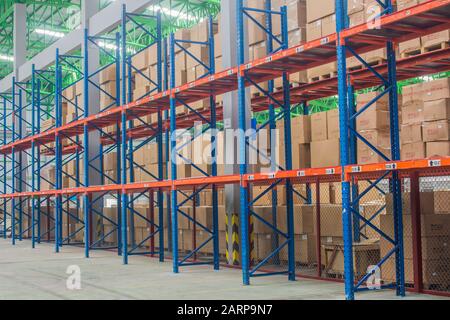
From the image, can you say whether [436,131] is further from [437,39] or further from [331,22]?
[331,22]

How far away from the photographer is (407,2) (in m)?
10.2

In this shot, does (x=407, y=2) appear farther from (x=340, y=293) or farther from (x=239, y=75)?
(x=340, y=293)

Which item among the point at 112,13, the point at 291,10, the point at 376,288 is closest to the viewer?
the point at 376,288

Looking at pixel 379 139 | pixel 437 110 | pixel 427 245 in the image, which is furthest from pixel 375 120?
pixel 427 245

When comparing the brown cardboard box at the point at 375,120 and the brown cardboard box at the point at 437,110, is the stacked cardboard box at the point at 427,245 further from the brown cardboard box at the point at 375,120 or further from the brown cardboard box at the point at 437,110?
the brown cardboard box at the point at 375,120

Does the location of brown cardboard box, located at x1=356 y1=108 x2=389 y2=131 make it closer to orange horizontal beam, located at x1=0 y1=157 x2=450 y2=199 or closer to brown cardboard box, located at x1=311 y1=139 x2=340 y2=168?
brown cardboard box, located at x1=311 y1=139 x2=340 y2=168

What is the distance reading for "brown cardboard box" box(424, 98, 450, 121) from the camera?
9.84 meters

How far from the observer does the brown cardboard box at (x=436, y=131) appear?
32.2 feet

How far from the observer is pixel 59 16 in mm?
30688

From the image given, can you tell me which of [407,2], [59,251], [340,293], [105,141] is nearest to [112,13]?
[105,141]

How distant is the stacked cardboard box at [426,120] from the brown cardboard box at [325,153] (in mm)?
1472

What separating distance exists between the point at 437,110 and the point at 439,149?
0.61 m

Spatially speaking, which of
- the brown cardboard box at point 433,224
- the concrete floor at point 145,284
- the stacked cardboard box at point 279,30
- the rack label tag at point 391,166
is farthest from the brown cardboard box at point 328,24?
the concrete floor at point 145,284

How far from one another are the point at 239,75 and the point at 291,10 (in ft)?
8.37
